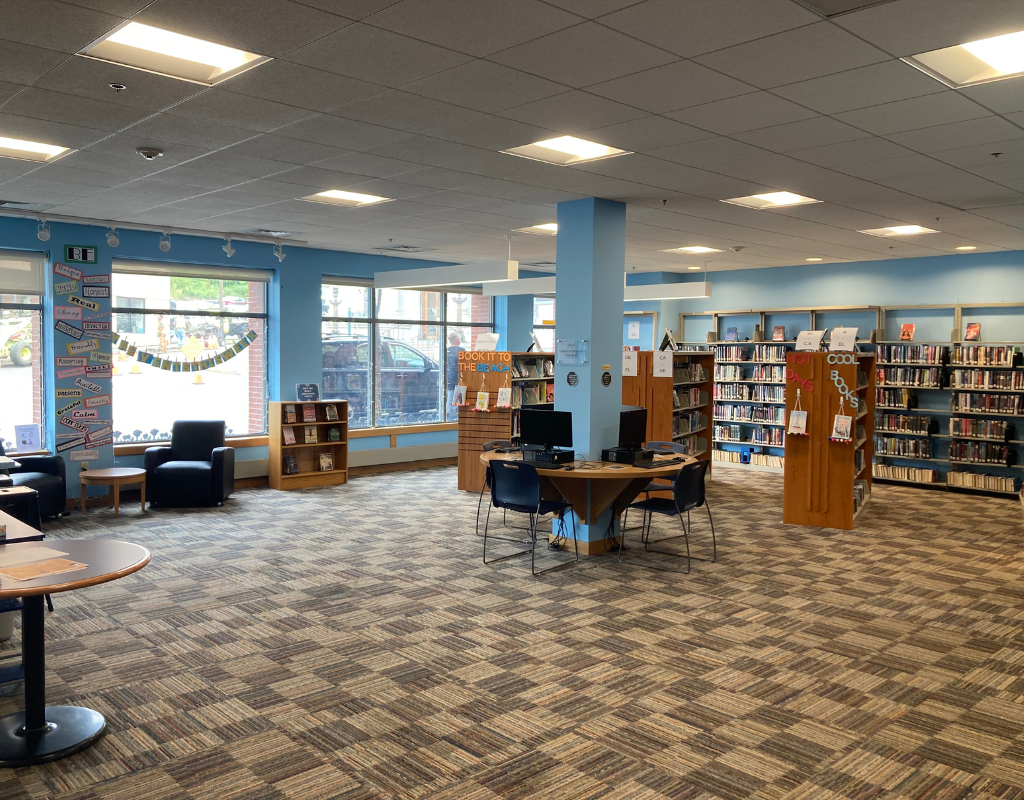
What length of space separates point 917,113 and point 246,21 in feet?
12.3

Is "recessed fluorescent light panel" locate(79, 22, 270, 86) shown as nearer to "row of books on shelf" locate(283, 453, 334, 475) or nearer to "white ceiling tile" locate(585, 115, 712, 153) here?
"white ceiling tile" locate(585, 115, 712, 153)

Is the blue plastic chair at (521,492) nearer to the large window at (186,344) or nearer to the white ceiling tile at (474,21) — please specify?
the white ceiling tile at (474,21)

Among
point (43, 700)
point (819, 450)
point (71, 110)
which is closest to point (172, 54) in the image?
point (71, 110)

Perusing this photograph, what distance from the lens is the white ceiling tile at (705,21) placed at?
3209mm

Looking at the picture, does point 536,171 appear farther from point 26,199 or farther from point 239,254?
point 239,254

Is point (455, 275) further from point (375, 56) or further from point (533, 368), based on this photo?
point (375, 56)

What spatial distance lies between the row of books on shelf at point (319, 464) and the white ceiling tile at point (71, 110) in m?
6.07

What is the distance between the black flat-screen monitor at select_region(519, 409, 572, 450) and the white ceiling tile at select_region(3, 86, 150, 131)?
3.86m

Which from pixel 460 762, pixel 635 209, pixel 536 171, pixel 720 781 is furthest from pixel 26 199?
pixel 720 781

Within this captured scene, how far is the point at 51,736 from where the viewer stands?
3623 mm

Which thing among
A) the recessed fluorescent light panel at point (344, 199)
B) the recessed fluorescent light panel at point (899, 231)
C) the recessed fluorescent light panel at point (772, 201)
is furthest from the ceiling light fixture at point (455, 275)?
the recessed fluorescent light panel at point (899, 231)

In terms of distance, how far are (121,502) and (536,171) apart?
6677mm

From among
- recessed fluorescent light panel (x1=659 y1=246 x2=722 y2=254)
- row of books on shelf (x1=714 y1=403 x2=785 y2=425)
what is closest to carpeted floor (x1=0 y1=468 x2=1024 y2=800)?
recessed fluorescent light panel (x1=659 y1=246 x2=722 y2=254)

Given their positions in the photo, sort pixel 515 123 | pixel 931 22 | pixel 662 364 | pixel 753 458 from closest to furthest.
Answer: pixel 931 22, pixel 515 123, pixel 662 364, pixel 753 458
